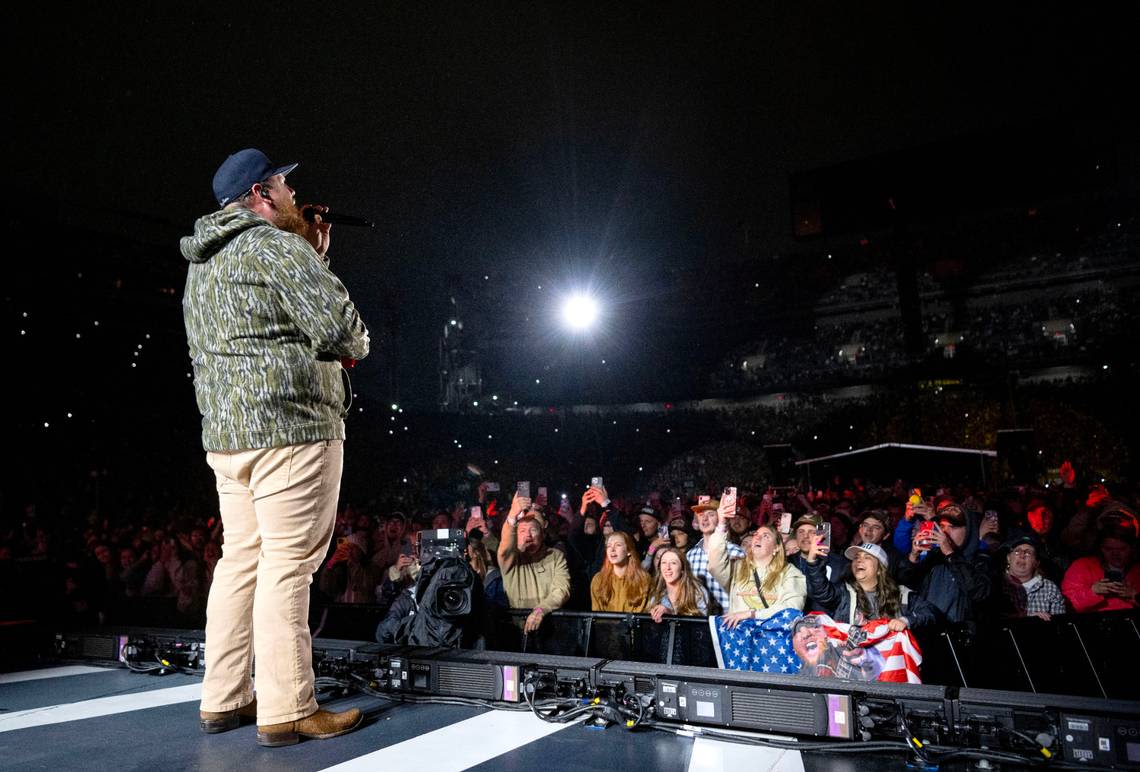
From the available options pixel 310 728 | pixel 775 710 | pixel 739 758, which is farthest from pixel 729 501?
pixel 310 728

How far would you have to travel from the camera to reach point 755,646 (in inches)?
161

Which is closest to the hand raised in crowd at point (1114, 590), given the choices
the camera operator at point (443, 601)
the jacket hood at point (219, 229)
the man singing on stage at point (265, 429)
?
the camera operator at point (443, 601)

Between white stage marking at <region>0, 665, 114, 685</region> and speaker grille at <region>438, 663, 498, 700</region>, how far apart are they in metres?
1.77

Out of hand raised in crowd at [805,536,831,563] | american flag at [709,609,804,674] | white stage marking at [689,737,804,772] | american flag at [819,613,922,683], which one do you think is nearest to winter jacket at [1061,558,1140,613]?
hand raised in crowd at [805,536,831,563]

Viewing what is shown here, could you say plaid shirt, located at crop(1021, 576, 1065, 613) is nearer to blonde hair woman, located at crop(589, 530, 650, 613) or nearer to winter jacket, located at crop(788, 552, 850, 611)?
winter jacket, located at crop(788, 552, 850, 611)

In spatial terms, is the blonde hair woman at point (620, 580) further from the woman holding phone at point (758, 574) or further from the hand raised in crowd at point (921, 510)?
the hand raised in crowd at point (921, 510)

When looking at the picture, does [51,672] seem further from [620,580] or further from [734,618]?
[734,618]

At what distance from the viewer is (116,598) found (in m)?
8.17

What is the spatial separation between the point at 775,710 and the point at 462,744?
96 centimetres

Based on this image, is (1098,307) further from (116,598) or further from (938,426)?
(116,598)

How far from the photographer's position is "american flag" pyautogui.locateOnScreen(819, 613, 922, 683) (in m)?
3.52

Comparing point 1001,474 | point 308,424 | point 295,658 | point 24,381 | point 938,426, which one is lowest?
point 295,658

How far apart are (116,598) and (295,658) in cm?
718

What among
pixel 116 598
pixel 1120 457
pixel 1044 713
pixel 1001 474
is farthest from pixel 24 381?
pixel 1120 457
